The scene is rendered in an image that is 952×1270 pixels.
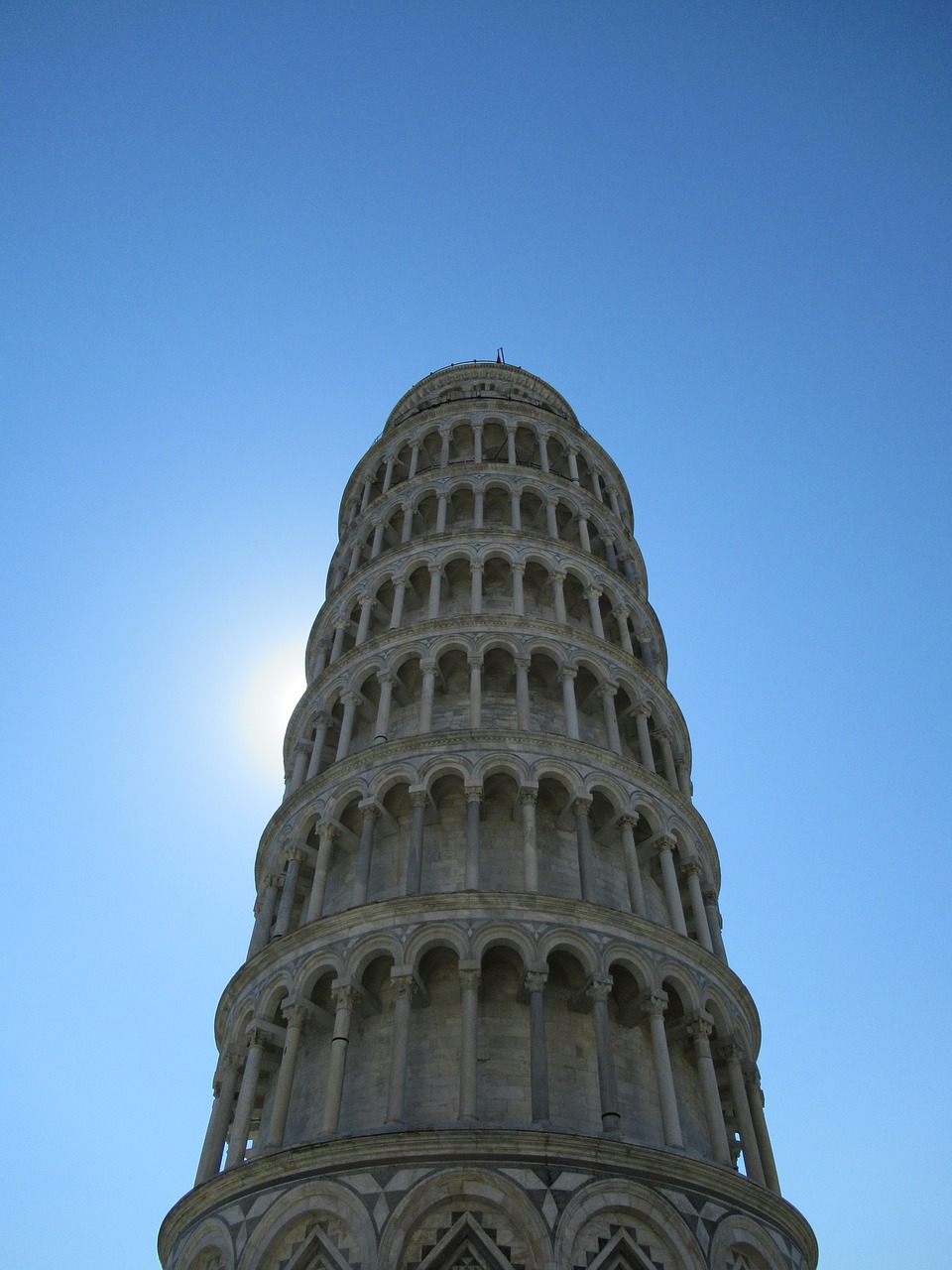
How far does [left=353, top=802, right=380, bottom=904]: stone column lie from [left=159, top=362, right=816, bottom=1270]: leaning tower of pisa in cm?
7

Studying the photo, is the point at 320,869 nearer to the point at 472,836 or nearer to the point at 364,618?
the point at 472,836

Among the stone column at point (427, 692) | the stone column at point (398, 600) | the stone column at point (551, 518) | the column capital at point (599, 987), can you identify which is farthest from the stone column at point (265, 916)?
the stone column at point (551, 518)

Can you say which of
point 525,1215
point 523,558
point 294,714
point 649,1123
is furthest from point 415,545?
point 525,1215

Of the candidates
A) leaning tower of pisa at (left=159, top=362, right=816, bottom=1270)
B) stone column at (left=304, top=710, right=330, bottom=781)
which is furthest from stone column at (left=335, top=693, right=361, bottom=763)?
stone column at (left=304, top=710, right=330, bottom=781)

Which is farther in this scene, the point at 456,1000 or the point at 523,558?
the point at 523,558

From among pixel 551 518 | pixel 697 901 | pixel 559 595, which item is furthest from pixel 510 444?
pixel 697 901

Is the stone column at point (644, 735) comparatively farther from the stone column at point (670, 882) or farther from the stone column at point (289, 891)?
the stone column at point (289, 891)

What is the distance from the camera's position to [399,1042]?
18031 millimetres

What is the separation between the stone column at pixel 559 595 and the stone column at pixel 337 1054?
11.3 meters

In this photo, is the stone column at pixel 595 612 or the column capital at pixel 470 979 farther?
the stone column at pixel 595 612

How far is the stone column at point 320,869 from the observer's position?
21891mm

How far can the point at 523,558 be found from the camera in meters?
29.1

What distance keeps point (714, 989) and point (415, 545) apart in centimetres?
1459

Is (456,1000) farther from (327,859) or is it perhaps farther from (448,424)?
(448,424)
